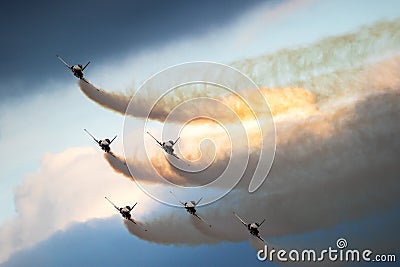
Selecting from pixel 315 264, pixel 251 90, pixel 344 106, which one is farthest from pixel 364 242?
pixel 251 90

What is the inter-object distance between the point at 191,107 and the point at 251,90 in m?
6.00

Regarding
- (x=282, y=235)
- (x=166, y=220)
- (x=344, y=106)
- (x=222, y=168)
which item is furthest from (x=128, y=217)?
(x=344, y=106)

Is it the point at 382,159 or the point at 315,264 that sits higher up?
the point at 382,159

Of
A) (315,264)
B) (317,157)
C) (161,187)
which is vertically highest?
(317,157)

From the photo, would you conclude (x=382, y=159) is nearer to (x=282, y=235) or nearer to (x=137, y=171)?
(x=282, y=235)

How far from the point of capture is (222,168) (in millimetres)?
66438

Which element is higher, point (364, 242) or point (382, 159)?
point (382, 159)

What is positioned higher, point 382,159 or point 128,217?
point 382,159


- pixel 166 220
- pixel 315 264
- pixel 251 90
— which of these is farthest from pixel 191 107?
pixel 315 264

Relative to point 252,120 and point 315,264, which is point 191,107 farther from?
point 315,264

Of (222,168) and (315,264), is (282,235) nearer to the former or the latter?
(315,264)

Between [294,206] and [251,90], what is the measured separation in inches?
497

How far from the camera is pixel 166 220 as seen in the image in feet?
229

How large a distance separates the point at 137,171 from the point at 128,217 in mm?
4729
